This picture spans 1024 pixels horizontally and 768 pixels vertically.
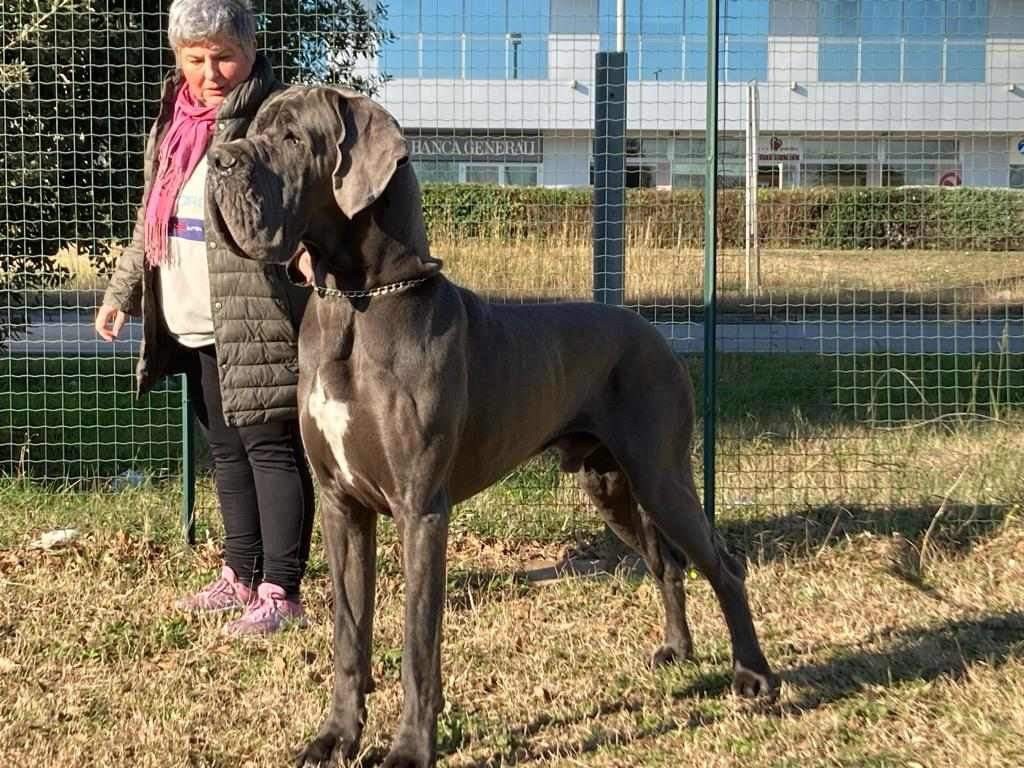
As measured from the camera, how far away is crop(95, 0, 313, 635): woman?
162 inches

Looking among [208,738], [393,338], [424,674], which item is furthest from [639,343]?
[208,738]

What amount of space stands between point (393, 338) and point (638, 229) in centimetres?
363

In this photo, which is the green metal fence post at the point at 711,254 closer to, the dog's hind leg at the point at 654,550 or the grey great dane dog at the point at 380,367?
the dog's hind leg at the point at 654,550

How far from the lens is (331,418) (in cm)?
319

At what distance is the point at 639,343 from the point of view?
158 inches

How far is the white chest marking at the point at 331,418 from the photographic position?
3174 millimetres

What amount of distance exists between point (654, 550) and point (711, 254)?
177 cm

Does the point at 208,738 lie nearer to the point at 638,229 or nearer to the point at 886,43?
the point at 638,229

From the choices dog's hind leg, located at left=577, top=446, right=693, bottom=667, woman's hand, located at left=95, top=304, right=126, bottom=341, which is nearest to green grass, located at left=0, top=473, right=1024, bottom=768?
dog's hind leg, located at left=577, top=446, right=693, bottom=667

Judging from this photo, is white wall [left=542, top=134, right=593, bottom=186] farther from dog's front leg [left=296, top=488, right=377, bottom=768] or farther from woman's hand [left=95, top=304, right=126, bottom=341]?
dog's front leg [left=296, top=488, right=377, bottom=768]

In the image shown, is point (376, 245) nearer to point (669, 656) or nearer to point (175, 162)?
point (175, 162)

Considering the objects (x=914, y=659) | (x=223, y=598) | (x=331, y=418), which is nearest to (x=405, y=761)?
(x=331, y=418)

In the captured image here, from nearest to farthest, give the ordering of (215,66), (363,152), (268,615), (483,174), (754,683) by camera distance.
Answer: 1. (363,152)
2. (754,683)
3. (215,66)
4. (268,615)
5. (483,174)

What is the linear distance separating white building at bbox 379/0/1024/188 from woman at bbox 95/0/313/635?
75.9 inches
